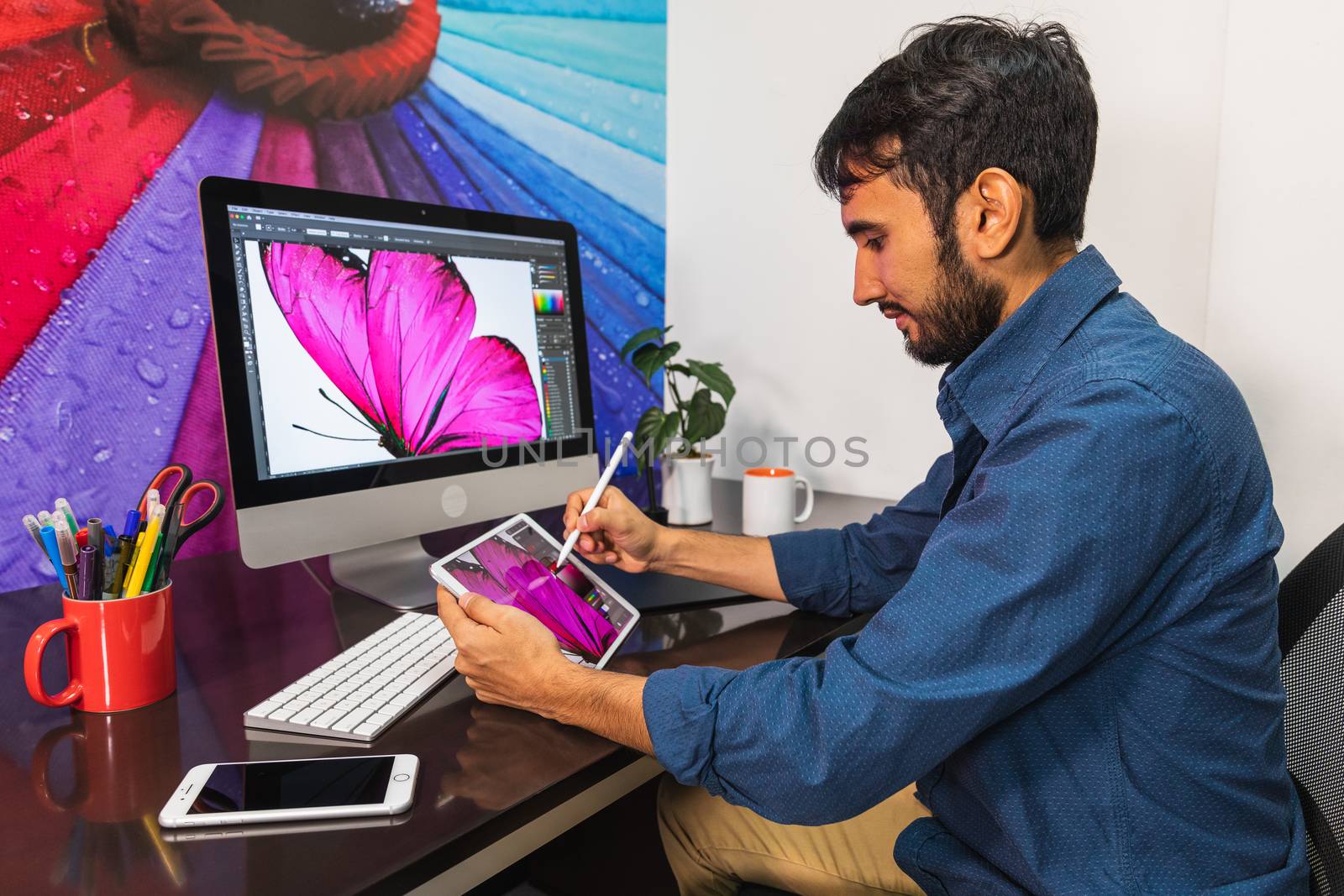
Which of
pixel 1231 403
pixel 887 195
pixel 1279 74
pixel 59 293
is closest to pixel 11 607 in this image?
pixel 59 293

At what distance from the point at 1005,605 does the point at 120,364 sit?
1150 mm

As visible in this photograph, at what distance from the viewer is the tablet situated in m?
0.93

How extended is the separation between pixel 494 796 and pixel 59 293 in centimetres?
92

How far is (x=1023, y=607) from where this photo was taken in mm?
660

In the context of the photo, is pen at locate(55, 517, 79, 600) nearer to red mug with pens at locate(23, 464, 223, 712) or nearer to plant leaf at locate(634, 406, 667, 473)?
red mug with pens at locate(23, 464, 223, 712)

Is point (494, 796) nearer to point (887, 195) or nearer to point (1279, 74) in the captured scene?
point (887, 195)

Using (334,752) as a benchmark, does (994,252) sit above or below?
above

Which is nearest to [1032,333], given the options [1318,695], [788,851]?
[1318,695]

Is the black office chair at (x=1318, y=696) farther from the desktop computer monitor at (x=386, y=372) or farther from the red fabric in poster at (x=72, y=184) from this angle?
the red fabric in poster at (x=72, y=184)

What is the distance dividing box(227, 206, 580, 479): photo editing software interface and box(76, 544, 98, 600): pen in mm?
233

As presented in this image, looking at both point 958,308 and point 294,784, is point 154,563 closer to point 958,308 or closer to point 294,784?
point 294,784

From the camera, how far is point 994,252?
2.83ft

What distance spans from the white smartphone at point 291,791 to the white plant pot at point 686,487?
2.97ft

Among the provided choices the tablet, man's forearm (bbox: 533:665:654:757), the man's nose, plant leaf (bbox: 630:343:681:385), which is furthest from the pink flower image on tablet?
plant leaf (bbox: 630:343:681:385)
